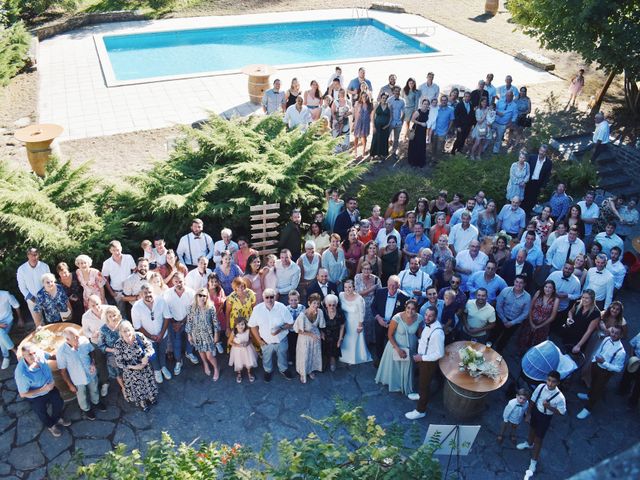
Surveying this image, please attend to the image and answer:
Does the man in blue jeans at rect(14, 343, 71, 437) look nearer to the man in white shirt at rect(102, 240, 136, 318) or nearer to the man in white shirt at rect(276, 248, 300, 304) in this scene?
the man in white shirt at rect(102, 240, 136, 318)

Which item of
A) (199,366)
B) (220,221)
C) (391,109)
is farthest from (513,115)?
(199,366)

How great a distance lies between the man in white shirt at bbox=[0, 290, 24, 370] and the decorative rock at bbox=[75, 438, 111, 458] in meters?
1.99

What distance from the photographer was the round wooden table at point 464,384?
7.55m

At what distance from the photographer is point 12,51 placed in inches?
695

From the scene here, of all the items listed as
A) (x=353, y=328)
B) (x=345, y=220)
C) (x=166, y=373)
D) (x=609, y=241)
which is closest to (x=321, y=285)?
(x=353, y=328)

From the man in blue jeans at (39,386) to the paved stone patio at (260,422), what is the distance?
34cm

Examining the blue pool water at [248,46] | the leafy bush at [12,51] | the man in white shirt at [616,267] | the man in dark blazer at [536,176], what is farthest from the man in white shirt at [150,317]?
the blue pool water at [248,46]

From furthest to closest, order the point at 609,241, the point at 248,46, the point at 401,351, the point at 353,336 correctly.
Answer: the point at 248,46
the point at 609,241
the point at 353,336
the point at 401,351

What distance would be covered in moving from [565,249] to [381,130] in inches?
223

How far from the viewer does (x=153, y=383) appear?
7793 millimetres

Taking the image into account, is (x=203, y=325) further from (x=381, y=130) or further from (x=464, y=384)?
(x=381, y=130)

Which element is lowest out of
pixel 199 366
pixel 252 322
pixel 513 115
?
pixel 199 366

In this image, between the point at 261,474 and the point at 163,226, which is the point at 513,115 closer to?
the point at 163,226

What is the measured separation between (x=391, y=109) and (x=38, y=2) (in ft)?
57.1
